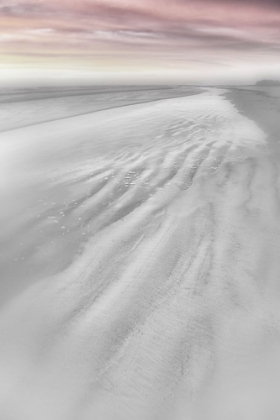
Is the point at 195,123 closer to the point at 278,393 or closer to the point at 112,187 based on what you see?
the point at 112,187

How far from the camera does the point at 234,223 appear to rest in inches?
113

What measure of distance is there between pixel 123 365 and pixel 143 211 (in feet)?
5.68

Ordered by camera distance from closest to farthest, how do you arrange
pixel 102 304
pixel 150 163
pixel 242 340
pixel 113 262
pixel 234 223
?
pixel 242 340
pixel 102 304
pixel 113 262
pixel 234 223
pixel 150 163

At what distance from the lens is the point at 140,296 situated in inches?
78.3

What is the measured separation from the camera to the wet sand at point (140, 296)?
1.42m

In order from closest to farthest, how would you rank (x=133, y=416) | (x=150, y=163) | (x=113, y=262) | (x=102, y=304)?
(x=133, y=416) → (x=102, y=304) → (x=113, y=262) → (x=150, y=163)

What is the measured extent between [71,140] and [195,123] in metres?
3.54

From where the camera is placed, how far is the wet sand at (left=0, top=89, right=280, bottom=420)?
1421 mm

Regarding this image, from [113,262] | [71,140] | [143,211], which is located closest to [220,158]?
[143,211]

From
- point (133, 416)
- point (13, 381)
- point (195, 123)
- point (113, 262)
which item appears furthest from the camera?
point (195, 123)

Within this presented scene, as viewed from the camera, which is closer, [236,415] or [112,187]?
[236,415]

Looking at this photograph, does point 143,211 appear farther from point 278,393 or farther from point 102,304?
point 278,393

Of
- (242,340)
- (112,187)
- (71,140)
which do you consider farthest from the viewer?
(71,140)

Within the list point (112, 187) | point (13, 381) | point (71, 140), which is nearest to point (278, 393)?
point (13, 381)
